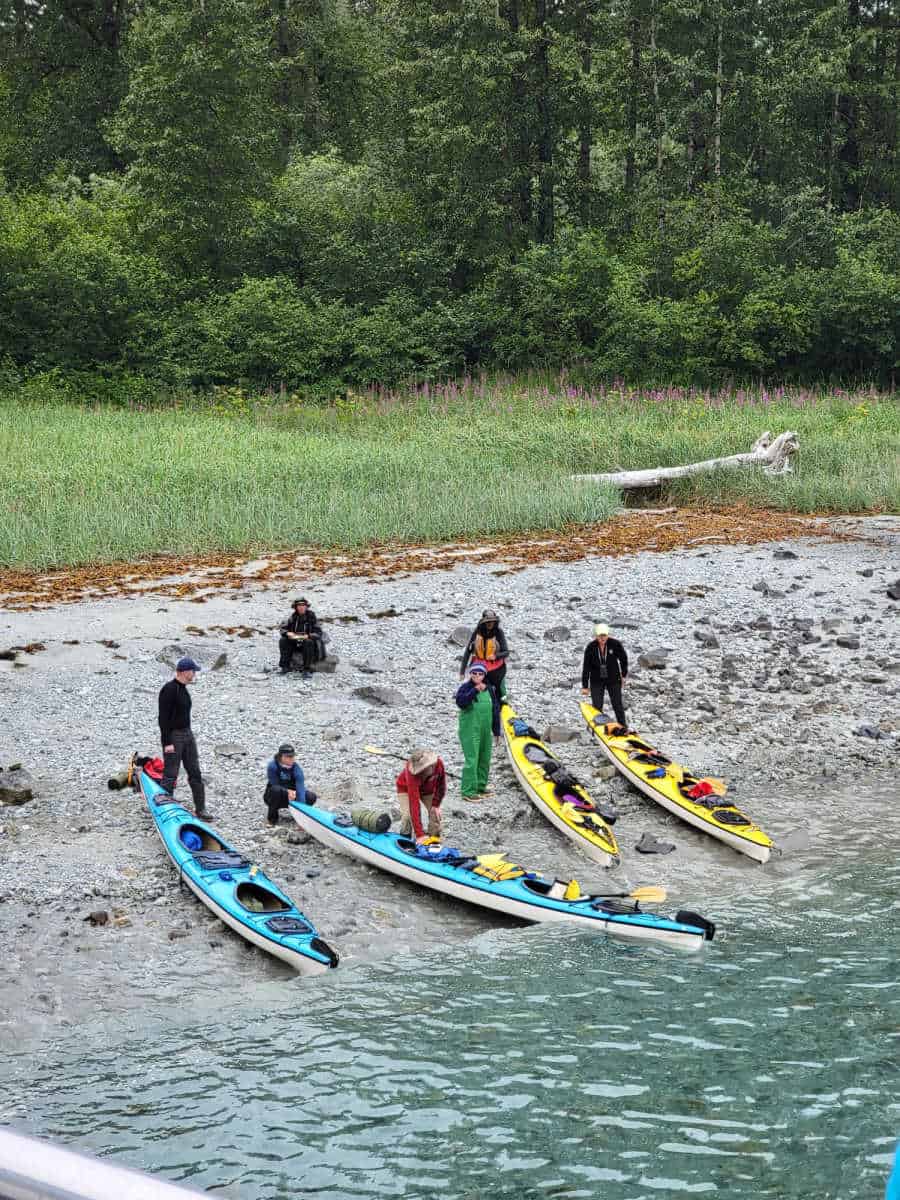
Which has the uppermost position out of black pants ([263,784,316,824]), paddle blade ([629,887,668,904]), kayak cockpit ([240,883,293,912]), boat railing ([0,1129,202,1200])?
boat railing ([0,1129,202,1200])

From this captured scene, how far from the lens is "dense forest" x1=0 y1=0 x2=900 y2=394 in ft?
131

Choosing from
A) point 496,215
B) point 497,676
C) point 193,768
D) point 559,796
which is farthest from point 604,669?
point 496,215

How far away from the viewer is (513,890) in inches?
381

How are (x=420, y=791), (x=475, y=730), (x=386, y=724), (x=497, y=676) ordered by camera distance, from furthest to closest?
(x=386, y=724) < (x=497, y=676) < (x=475, y=730) < (x=420, y=791)

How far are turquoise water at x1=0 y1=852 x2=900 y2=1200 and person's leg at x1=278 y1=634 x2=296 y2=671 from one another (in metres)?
5.89

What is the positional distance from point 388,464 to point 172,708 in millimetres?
15478

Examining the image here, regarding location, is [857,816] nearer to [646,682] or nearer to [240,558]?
[646,682]

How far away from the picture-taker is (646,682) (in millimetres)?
15125

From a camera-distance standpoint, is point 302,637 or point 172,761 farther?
point 302,637

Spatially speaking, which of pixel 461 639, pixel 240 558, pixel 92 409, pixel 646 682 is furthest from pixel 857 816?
pixel 92 409

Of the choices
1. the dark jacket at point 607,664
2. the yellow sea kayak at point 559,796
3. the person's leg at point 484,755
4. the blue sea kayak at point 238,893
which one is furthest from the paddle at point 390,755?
the blue sea kayak at point 238,893

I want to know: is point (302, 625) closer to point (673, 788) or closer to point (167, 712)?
point (167, 712)

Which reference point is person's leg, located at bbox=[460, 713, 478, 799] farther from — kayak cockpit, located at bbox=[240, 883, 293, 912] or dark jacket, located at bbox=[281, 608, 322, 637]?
dark jacket, located at bbox=[281, 608, 322, 637]

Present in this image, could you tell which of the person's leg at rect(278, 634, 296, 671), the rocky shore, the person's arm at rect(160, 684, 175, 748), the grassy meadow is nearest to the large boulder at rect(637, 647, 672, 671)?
the rocky shore
